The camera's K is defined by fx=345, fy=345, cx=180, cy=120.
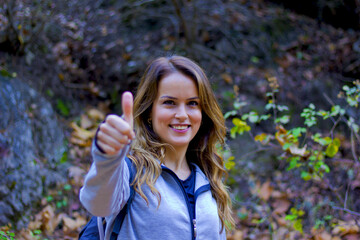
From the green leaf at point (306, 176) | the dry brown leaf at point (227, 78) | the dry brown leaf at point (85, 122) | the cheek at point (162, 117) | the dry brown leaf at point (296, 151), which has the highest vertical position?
the dry brown leaf at point (227, 78)

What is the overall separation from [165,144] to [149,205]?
397mm

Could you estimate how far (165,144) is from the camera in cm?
202

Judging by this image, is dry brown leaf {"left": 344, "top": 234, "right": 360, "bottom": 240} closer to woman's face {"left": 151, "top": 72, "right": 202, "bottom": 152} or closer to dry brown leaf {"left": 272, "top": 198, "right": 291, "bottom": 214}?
dry brown leaf {"left": 272, "top": 198, "right": 291, "bottom": 214}

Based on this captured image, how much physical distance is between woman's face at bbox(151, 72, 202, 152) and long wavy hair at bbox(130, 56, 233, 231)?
0.12ft

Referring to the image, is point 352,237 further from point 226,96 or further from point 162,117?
point 226,96

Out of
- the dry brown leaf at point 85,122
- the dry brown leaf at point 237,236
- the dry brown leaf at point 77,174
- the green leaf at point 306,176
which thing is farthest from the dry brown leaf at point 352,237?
the dry brown leaf at point 85,122

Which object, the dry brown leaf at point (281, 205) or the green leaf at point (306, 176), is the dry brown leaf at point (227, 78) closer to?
the dry brown leaf at point (281, 205)

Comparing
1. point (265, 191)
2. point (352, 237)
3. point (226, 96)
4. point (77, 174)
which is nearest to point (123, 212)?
point (77, 174)

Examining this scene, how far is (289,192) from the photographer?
442 centimetres

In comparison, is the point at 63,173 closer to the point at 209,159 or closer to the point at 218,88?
the point at 209,159

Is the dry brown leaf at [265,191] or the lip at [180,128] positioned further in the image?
the dry brown leaf at [265,191]

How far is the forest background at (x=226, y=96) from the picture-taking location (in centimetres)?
355

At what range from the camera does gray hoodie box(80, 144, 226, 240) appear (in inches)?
56.1

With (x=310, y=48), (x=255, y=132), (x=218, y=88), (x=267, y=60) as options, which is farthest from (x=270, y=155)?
(x=310, y=48)
